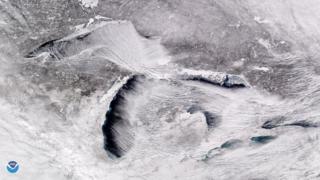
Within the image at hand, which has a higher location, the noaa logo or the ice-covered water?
the ice-covered water

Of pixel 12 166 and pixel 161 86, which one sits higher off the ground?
pixel 161 86

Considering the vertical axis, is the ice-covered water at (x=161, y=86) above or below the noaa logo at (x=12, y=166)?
above

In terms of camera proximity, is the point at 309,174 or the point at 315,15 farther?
the point at 309,174

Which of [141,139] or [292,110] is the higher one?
[292,110]

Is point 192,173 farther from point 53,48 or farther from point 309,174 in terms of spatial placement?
point 53,48

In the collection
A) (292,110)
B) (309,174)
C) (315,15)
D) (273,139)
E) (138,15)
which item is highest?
(315,15)

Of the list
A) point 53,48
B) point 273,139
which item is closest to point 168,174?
point 273,139
